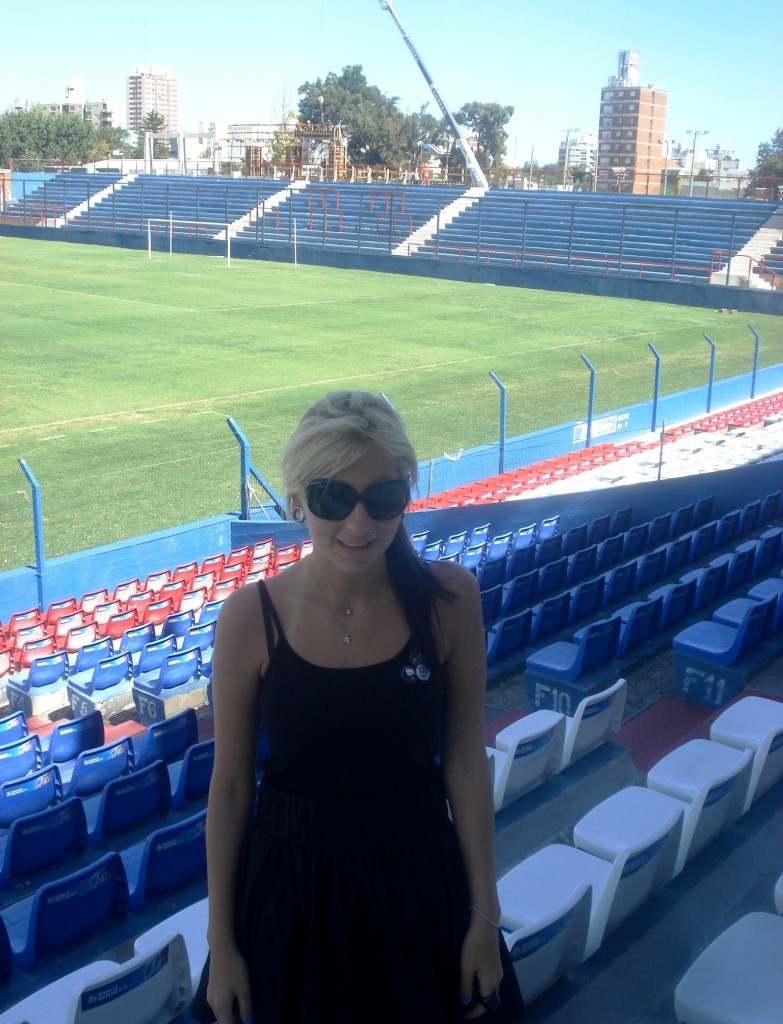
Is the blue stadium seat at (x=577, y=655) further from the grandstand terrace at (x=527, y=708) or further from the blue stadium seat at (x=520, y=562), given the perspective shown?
the blue stadium seat at (x=520, y=562)

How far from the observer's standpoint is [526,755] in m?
4.31

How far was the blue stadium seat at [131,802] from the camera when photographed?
16.4 ft

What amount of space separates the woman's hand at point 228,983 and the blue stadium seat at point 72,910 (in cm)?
238

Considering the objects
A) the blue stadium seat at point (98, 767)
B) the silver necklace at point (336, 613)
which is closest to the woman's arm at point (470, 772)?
the silver necklace at point (336, 613)

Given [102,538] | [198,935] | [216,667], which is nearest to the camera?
[216,667]

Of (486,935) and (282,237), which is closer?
(486,935)

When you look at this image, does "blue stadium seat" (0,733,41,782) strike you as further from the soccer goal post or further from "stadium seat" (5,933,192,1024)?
the soccer goal post

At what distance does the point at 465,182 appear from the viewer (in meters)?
Result: 64.0

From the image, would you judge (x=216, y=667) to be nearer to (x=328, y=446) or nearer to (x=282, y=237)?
(x=328, y=446)

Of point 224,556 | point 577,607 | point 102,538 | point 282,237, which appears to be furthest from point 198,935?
point 282,237

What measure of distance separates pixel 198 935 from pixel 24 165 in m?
73.9

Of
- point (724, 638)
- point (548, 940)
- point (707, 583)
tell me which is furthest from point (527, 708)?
point (548, 940)

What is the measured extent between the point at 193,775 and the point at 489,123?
9660 centimetres

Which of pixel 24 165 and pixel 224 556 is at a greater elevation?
pixel 24 165
